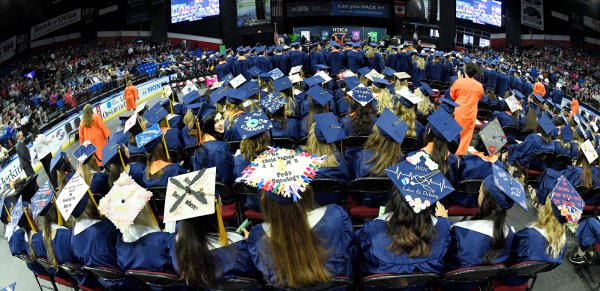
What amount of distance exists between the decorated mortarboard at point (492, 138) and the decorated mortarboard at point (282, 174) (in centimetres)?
228

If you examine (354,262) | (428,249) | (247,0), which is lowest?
(354,262)

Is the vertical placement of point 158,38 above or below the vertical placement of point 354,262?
above

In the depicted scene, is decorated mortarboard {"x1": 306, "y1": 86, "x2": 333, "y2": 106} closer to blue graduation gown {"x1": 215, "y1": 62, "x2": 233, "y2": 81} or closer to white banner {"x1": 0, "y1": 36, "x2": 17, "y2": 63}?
blue graduation gown {"x1": 215, "y1": 62, "x2": 233, "y2": 81}

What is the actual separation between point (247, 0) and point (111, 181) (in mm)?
19993

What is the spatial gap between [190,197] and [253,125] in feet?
5.72

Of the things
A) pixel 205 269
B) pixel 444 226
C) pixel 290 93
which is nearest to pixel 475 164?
pixel 444 226

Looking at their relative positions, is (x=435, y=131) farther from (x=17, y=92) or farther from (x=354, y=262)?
(x=17, y=92)

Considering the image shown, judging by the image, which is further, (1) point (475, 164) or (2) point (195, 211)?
(1) point (475, 164)

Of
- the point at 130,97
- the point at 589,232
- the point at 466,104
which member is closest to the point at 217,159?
the point at 589,232

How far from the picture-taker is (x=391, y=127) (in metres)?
3.65

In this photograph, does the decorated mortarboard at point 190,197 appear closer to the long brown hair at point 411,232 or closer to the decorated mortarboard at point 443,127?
the long brown hair at point 411,232

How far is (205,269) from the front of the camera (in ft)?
7.44

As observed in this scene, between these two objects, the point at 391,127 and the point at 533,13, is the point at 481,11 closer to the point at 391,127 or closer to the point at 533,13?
the point at 533,13

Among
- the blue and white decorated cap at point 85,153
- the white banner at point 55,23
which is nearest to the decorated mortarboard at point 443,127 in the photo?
the blue and white decorated cap at point 85,153
